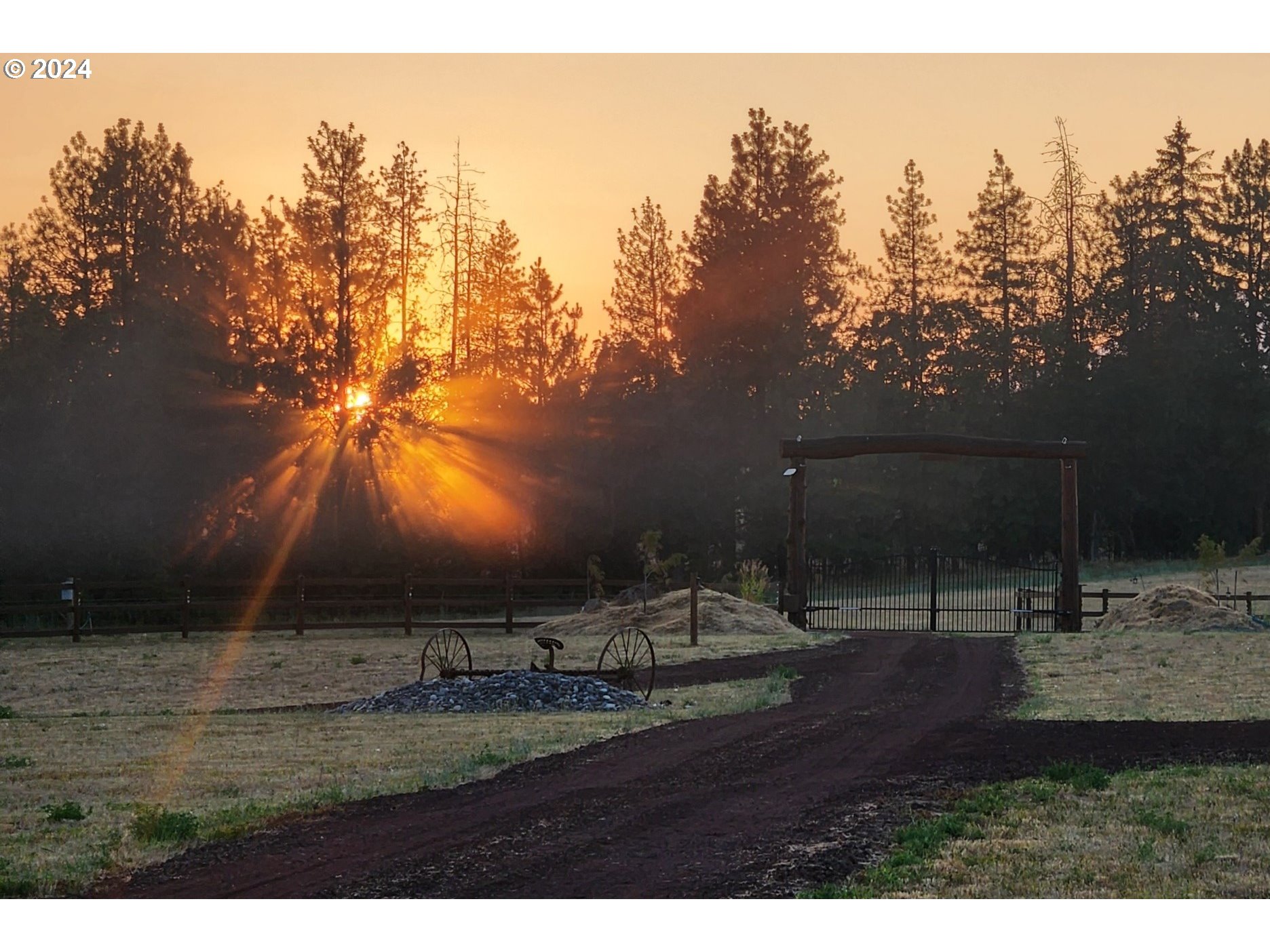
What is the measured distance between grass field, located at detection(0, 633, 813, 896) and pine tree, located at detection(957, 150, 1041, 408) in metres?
51.5

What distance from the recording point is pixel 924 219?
7644 cm

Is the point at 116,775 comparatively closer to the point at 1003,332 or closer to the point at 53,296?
the point at 53,296

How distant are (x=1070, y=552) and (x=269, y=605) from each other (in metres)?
20.2

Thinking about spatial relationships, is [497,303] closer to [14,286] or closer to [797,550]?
[14,286]

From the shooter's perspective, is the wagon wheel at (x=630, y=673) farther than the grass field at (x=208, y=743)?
Yes

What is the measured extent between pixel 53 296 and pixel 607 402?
21.9m

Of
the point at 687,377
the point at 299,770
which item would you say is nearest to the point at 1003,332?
the point at 687,377

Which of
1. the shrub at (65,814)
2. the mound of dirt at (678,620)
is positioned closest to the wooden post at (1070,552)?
the mound of dirt at (678,620)

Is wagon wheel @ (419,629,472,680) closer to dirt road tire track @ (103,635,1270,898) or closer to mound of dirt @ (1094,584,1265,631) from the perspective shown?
dirt road tire track @ (103,635,1270,898)

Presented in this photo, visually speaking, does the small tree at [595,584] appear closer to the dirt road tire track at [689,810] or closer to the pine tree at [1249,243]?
the dirt road tire track at [689,810]

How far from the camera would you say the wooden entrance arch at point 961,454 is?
106 feet

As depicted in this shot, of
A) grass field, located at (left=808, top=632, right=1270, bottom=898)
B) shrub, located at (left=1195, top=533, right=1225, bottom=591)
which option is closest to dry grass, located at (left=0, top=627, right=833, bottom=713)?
grass field, located at (left=808, top=632, right=1270, bottom=898)

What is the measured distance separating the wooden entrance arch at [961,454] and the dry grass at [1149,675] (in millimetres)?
1729

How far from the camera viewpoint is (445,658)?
858 inches
